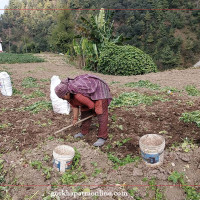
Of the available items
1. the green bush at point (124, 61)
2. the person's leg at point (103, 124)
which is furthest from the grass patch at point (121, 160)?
the green bush at point (124, 61)

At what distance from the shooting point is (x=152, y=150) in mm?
2393

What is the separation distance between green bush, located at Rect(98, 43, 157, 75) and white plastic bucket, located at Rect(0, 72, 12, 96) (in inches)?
218

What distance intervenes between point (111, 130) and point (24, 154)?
56.1 inches

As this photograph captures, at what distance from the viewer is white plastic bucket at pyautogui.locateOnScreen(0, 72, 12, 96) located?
520cm

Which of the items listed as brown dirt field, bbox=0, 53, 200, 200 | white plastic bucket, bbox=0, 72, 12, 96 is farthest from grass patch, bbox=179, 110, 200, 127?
white plastic bucket, bbox=0, 72, 12, 96

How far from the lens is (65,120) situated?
156 inches

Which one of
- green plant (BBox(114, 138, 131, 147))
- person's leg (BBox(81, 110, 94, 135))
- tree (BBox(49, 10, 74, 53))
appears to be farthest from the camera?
tree (BBox(49, 10, 74, 53))

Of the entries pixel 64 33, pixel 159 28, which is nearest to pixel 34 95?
pixel 64 33

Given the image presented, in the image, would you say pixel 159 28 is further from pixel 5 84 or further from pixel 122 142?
pixel 122 142

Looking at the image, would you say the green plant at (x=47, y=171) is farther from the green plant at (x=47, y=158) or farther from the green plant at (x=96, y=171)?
the green plant at (x=96, y=171)

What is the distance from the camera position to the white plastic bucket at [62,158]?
244 cm

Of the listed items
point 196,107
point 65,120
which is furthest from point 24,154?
point 196,107

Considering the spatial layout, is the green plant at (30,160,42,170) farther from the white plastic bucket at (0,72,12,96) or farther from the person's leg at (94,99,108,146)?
the white plastic bucket at (0,72,12,96)

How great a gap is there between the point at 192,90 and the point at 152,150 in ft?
12.4
